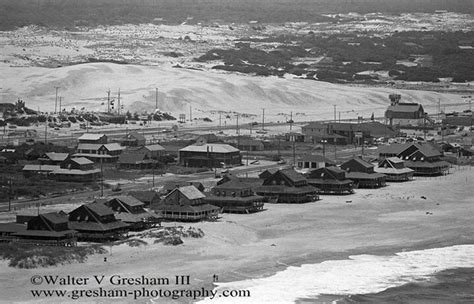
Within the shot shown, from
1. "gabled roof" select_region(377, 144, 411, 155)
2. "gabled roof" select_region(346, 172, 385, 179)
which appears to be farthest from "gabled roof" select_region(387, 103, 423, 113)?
"gabled roof" select_region(346, 172, 385, 179)

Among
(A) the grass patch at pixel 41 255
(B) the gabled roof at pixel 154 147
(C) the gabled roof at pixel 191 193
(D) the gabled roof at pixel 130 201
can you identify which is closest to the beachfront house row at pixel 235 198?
(C) the gabled roof at pixel 191 193

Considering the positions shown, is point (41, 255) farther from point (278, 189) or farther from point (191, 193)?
point (278, 189)

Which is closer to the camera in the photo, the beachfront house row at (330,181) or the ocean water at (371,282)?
the ocean water at (371,282)

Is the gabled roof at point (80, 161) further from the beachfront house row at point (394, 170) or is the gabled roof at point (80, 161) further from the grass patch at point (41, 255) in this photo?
the grass patch at point (41, 255)

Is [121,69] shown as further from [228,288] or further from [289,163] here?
[228,288]

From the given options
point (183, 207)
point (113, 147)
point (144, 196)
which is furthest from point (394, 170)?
point (183, 207)

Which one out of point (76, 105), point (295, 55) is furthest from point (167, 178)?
point (295, 55)
